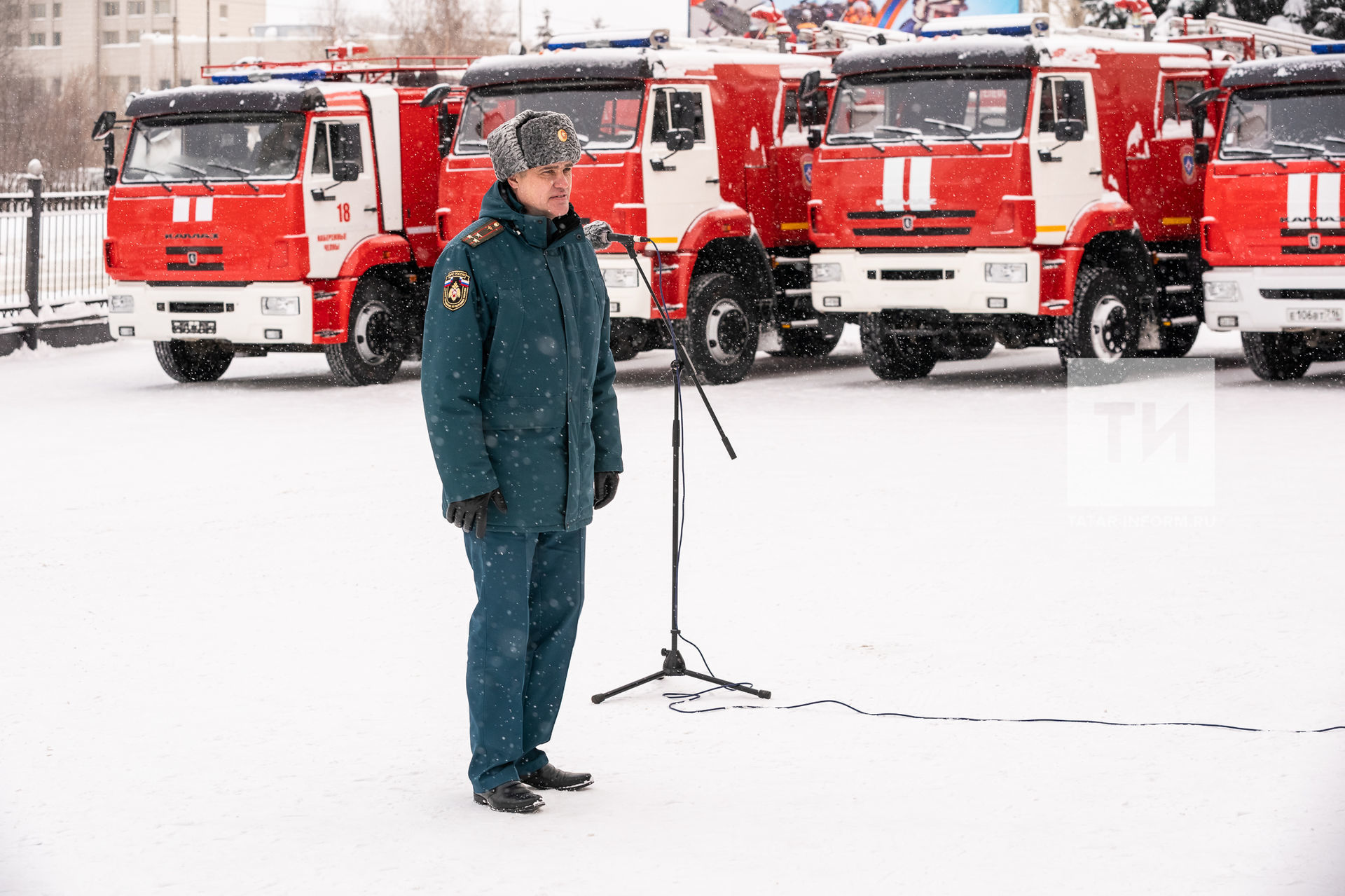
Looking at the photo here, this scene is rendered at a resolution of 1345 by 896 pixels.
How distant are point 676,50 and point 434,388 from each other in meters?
11.8

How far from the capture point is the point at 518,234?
507cm

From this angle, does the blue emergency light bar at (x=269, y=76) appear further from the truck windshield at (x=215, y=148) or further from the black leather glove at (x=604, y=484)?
the black leather glove at (x=604, y=484)

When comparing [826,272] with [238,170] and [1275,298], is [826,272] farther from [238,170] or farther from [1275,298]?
[238,170]

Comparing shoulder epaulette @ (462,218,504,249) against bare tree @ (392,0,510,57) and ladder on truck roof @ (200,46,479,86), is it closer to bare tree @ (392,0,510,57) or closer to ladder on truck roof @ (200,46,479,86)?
ladder on truck roof @ (200,46,479,86)

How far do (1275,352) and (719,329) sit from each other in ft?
15.7

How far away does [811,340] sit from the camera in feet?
63.7

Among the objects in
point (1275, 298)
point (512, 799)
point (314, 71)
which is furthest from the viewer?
point (314, 71)

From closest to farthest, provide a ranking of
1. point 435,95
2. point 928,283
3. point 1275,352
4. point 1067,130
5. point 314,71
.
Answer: point 1067,130, point 928,283, point 1275,352, point 435,95, point 314,71

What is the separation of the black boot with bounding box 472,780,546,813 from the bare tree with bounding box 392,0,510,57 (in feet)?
220

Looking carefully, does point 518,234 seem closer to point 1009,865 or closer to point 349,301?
A: point 1009,865

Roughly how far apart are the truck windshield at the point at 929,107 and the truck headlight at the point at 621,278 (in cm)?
207

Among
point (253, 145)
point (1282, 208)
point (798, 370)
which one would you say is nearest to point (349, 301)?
point (253, 145)

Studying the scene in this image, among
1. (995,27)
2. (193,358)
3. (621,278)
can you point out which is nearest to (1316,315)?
(995,27)

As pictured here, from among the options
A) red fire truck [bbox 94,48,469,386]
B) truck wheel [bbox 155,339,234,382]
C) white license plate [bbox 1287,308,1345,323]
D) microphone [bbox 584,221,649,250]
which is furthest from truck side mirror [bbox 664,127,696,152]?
microphone [bbox 584,221,649,250]
